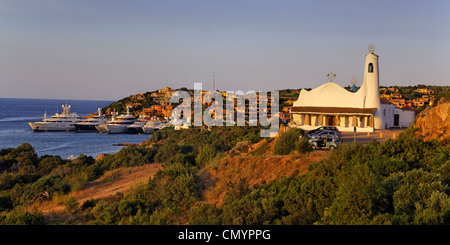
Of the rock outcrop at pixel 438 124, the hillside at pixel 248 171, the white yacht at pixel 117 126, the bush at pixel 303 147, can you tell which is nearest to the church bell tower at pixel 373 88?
the rock outcrop at pixel 438 124

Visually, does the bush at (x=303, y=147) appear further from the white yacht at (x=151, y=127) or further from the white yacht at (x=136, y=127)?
the white yacht at (x=136, y=127)

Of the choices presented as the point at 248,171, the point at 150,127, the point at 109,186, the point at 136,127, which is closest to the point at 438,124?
the point at 248,171

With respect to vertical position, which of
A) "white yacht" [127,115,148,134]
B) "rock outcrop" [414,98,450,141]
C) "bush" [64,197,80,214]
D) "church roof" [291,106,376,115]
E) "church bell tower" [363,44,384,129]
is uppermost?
"church bell tower" [363,44,384,129]

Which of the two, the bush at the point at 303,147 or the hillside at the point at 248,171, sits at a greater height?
the bush at the point at 303,147

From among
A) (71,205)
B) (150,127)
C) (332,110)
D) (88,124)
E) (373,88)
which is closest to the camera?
(71,205)

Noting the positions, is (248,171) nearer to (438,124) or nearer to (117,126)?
(438,124)

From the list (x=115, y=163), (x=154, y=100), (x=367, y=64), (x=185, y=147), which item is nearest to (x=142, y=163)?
(x=115, y=163)

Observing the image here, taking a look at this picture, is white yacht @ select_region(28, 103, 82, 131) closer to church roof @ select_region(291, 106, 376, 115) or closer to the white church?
the white church

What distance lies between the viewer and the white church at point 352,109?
90.4 feet

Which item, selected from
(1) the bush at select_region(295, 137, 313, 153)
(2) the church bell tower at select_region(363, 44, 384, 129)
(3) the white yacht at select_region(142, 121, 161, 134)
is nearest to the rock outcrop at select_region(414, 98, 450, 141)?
(1) the bush at select_region(295, 137, 313, 153)

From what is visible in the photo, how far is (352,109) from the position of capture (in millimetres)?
27922

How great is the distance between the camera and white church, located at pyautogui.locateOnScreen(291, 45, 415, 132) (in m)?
27.5

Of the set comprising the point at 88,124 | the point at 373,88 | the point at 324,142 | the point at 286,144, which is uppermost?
the point at 373,88
